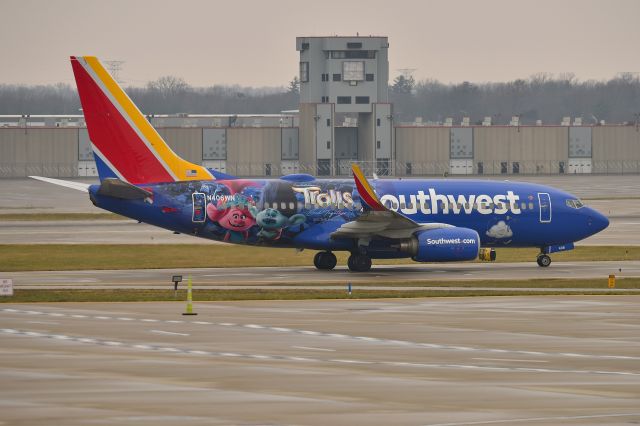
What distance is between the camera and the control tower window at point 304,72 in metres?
134

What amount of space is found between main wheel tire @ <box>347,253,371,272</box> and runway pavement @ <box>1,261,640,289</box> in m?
0.39

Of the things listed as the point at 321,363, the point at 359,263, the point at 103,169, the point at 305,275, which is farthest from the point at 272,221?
the point at 321,363

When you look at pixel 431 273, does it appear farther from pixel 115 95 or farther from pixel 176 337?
pixel 176 337

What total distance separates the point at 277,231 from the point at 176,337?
2020 cm

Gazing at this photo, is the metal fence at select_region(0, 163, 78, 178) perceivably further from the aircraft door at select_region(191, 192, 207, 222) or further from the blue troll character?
the blue troll character

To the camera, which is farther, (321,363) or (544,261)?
(544,261)

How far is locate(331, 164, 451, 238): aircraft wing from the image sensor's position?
47.1 m

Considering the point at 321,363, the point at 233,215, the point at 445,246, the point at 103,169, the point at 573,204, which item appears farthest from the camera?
the point at 573,204

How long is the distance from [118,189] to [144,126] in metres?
3.12

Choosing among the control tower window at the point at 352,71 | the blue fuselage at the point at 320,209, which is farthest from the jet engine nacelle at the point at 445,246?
the control tower window at the point at 352,71

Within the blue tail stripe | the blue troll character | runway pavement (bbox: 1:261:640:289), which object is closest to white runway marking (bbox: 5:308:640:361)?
runway pavement (bbox: 1:261:640:289)

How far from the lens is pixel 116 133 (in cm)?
4750

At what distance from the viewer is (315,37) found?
436ft

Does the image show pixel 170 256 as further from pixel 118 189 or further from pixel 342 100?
pixel 342 100
